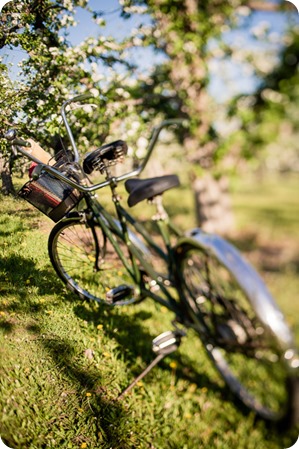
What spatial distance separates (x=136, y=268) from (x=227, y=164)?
42.2 inches

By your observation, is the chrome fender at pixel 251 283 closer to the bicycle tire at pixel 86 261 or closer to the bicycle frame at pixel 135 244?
the bicycle frame at pixel 135 244

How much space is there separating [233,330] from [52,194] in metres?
1.25

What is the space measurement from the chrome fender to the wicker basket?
2.40 feet

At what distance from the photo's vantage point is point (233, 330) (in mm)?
2014

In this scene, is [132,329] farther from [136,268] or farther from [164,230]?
[164,230]

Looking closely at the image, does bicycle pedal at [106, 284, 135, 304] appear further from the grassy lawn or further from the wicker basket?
the wicker basket

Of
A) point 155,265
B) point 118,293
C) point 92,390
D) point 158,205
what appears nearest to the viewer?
point 92,390

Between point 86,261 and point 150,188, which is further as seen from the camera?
point 86,261

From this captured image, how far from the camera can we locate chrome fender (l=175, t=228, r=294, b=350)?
153 cm

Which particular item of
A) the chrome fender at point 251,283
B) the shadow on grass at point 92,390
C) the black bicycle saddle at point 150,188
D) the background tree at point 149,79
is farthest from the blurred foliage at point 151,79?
the shadow on grass at point 92,390

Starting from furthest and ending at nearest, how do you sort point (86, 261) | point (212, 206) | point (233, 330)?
point (212, 206)
point (86, 261)
point (233, 330)

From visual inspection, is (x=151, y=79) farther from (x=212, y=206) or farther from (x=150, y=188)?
(x=150, y=188)

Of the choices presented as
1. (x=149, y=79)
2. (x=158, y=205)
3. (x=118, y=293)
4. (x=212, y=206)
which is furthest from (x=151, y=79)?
(x=118, y=293)

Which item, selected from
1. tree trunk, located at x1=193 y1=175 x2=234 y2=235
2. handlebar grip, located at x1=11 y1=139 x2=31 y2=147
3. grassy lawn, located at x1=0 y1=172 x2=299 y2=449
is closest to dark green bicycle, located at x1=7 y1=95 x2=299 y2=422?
handlebar grip, located at x1=11 y1=139 x2=31 y2=147
